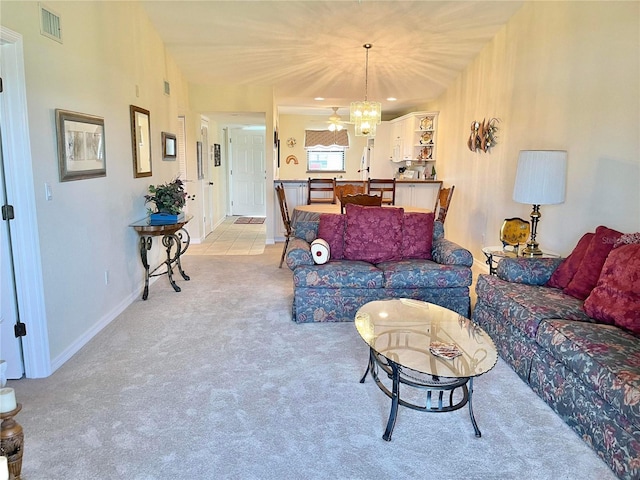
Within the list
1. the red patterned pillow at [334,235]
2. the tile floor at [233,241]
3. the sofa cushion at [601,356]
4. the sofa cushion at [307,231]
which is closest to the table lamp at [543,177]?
the sofa cushion at [601,356]

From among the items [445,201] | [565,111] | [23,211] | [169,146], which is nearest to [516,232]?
[565,111]

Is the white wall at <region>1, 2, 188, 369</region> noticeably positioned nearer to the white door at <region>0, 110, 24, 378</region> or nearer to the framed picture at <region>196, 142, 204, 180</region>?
the white door at <region>0, 110, 24, 378</region>

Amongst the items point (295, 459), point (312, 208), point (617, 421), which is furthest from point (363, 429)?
point (312, 208)

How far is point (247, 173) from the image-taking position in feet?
35.3

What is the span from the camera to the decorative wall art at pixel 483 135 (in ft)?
17.1

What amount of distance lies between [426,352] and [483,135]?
414cm

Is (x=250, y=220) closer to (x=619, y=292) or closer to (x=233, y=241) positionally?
(x=233, y=241)

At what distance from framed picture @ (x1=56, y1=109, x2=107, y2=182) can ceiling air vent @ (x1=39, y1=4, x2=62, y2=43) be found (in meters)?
0.46

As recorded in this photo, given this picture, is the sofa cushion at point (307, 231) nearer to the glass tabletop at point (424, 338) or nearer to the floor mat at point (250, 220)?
the glass tabletop at point (424, 338)

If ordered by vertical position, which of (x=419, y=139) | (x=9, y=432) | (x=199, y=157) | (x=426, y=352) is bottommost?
(x=426, y=352)

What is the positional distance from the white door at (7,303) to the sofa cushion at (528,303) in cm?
305

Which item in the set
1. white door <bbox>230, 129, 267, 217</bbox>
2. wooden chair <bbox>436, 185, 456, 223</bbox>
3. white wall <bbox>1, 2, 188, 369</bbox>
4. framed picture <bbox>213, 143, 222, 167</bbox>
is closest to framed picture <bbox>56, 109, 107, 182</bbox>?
white wall <bbox>1, 2, 188, 369</bbox>

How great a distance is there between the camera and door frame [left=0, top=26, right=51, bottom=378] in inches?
94.5

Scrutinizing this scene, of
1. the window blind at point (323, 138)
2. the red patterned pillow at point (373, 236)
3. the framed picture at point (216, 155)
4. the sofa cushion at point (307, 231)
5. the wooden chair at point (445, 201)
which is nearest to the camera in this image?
the red patterned pillow at point (373, 236)
